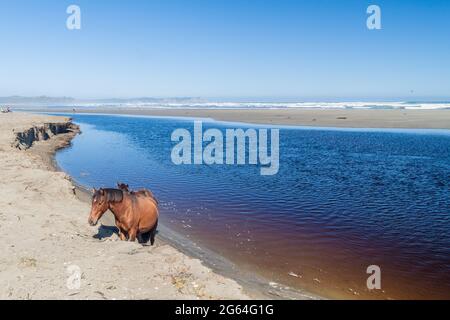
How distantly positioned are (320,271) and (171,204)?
8.26m

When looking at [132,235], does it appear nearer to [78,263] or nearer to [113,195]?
[113,195]

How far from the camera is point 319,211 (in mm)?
15742

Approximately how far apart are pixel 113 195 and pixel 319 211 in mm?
9090

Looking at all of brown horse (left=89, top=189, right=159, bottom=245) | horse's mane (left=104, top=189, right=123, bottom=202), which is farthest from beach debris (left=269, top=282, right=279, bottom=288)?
horse's mane (left=104, top=189, right=123, bottom=202)

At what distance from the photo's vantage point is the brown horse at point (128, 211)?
31.4 ft

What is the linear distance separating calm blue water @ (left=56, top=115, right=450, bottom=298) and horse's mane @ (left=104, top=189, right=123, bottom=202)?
3.80 metres

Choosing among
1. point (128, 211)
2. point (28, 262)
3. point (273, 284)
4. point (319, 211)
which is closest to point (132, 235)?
point (128, 211)

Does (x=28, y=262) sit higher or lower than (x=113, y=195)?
lower

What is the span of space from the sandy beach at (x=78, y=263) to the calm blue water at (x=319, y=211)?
3234 millimetres

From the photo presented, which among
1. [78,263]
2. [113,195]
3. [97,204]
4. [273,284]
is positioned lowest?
[273,284]

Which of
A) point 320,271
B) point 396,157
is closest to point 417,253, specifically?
point 320,271

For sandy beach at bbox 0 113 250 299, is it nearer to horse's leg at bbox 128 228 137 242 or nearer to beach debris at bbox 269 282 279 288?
horse's leg at bbox 128 228 137 242
